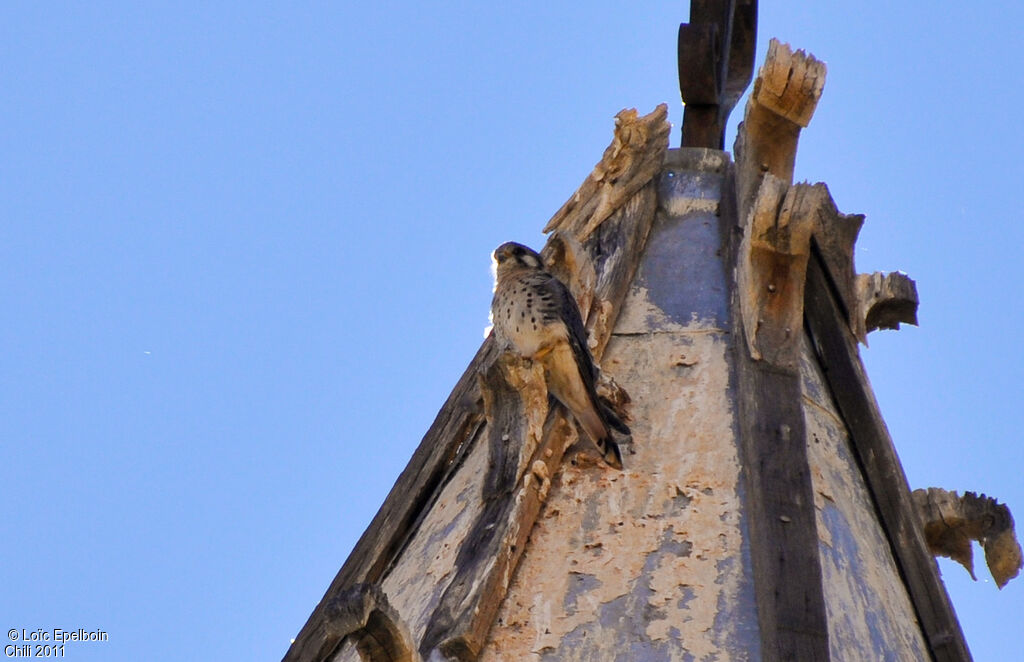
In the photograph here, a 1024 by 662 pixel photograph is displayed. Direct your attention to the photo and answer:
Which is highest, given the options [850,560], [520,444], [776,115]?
[776,115]

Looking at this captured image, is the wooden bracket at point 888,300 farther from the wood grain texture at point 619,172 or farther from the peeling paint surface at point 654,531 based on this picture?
the wood grain texture at point 619,172

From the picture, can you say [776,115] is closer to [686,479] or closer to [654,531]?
[686,479]

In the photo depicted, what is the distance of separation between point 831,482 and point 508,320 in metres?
0.98

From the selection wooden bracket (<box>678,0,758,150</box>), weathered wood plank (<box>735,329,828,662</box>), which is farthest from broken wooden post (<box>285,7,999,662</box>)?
wooden bracket (<box>678,0,758,150</box>)

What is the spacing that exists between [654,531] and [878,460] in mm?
1039

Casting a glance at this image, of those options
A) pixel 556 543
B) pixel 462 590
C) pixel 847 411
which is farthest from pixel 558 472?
pixel 847 411

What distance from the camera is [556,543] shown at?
4.76 meters

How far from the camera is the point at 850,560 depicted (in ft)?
15.8

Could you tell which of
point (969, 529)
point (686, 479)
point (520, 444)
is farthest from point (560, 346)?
point (969, 529)

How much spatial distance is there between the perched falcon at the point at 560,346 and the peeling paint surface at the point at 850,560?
1.89 ft

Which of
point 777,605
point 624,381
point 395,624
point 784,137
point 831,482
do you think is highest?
point 784,137

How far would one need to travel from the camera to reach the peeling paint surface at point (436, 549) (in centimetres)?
475

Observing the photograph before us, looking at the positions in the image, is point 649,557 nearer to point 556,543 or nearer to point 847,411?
point 556,543

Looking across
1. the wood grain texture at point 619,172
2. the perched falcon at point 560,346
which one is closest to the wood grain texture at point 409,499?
the perched falcon at point 560,346
